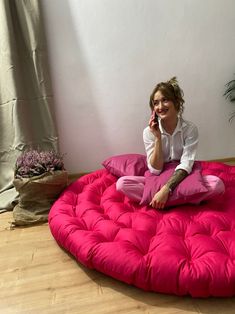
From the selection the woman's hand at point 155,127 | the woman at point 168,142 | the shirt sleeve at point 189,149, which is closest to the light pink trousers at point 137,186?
the woman at point 168,142

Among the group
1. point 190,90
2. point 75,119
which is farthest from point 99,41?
point 190,90

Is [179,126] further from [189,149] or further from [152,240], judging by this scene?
[152,240]

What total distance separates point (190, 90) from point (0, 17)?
1.60 meters

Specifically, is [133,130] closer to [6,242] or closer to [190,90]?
[190,90]

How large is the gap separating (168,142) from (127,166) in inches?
15.2

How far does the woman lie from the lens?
1.79 metres

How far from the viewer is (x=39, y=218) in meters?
2.01

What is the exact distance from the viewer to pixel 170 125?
1.92m

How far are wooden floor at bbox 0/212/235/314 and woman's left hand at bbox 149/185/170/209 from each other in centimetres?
49

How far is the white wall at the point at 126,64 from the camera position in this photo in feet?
7.75

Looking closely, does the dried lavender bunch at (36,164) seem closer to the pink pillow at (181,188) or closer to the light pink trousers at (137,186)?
the light pink trousers at (137,186)

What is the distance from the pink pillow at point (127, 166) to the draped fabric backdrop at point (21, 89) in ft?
1.67

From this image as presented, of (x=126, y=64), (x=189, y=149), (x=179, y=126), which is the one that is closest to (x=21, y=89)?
(x=126, y=64)

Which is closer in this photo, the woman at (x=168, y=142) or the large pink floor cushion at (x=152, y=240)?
the large pink floor cushion at (x=152, y=240)
